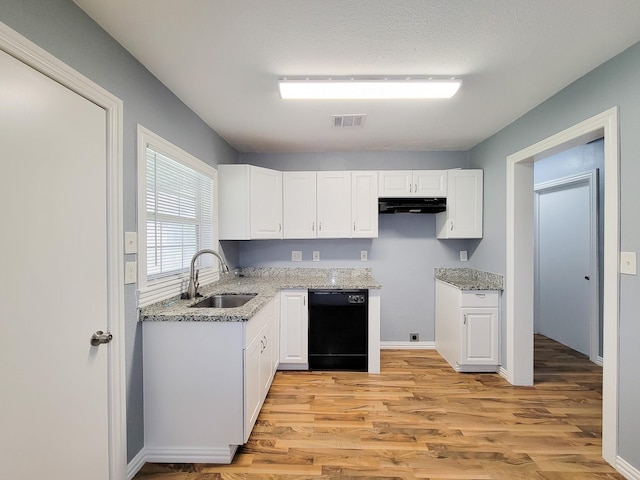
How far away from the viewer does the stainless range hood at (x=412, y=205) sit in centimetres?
325

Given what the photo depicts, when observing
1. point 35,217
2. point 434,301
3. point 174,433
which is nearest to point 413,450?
point 174,433

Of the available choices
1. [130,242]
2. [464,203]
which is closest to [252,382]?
[130,242]

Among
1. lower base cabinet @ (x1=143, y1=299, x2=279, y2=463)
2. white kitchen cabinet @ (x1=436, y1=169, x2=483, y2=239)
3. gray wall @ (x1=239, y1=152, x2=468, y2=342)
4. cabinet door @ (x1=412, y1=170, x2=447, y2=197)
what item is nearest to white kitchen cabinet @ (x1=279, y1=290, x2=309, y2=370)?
gray wall @ (x1=239, y1=152, x2=468, y2=342)

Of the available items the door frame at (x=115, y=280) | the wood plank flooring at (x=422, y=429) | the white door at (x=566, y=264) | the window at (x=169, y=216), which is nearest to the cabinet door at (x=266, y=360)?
the wood plank flooring at (x=422, y=429)

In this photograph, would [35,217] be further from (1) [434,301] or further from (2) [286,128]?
(1) [434,301]

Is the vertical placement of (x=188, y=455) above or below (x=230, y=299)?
below

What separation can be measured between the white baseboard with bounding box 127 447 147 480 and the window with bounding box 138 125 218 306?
90 cm

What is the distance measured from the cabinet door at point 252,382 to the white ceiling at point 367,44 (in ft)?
A: 5.89

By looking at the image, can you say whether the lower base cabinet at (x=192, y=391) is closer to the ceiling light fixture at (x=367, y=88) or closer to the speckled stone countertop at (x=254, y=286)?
the speckled stone countertop at (x=254, y=286)

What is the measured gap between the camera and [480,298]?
9.47 feet

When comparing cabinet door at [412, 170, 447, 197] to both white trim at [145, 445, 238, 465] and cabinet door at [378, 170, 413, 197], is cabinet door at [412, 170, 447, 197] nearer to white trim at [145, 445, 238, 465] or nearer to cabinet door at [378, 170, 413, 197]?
cabinet door at [378, 170, 413, 197]

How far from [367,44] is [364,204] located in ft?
6.13

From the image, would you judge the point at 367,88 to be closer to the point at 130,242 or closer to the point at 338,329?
the point at 130,242

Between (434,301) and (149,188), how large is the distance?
3.29 metres
